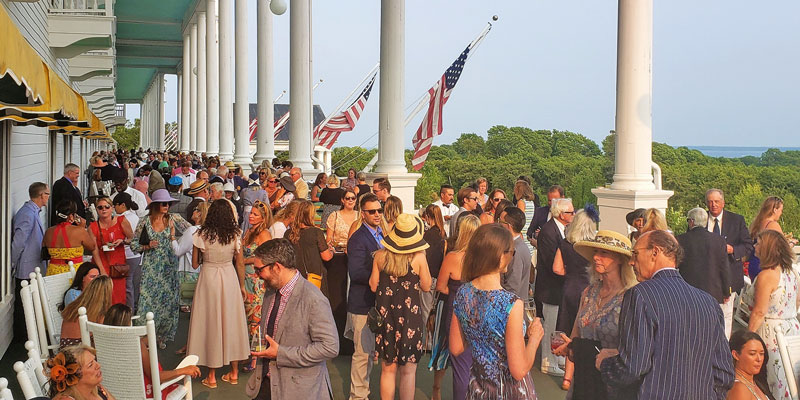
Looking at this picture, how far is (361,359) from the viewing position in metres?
7.05

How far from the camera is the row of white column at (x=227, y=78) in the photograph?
23.6 m

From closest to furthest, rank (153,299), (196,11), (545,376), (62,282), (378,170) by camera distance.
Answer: (62,282) < (545,376) < (153,299) < (378,170) < (196,11)

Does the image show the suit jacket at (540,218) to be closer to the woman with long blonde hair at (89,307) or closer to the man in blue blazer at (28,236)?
the woman with long blonde hair at (89,307)

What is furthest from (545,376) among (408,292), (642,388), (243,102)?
(243,102)

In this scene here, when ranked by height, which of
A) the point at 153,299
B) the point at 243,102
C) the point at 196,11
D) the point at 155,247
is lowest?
the point at 153,299

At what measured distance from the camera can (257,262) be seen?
4809 millimetres

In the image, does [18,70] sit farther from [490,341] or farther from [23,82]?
[490,341]

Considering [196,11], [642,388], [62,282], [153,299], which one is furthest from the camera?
[196,11]

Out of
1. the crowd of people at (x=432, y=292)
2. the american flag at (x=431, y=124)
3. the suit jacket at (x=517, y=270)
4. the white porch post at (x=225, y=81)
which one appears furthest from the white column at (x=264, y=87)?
the suit jacket at (x=517, y=270)

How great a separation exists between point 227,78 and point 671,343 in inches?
1177

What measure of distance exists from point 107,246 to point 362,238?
3.28 metres

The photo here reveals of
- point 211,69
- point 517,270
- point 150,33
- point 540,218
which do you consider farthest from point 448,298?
point 150,33

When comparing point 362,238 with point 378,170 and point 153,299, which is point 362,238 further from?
point 378,170

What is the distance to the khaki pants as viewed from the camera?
7.06m
